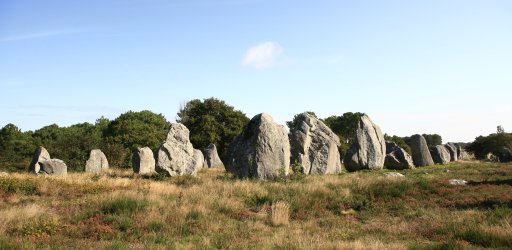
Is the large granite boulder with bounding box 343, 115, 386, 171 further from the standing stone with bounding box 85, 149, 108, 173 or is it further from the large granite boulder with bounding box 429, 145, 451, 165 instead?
→ the standing stone with bounding box 85, 149, 108, 173

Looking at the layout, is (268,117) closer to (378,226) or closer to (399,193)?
(399,193)

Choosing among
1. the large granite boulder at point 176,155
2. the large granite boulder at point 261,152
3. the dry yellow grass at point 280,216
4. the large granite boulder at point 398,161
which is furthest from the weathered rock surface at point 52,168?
the large granite boulder at point 398,161

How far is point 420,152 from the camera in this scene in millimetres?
36781

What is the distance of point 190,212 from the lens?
45.4ft

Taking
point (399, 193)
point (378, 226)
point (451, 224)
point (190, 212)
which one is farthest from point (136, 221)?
point (399, 193)

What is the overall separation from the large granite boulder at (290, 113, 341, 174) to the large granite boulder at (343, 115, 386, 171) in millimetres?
2052

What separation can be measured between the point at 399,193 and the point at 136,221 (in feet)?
33.9

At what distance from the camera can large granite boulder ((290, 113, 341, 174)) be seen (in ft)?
94.5

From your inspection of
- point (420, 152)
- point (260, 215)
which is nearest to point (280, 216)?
point (260, 215)

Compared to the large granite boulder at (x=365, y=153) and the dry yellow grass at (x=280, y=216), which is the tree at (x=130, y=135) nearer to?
the large granite boulder at (x=365, y=153)

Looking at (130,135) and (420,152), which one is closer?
(420,152)

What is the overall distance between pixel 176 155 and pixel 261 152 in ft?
20.7

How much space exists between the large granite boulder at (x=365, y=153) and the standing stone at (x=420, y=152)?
5.46 m

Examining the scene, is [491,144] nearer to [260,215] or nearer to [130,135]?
[130,135]
